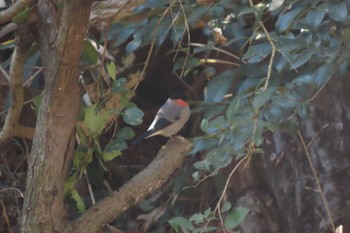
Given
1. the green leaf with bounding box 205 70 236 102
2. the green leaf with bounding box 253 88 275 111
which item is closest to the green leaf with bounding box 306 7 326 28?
the green leaf with bounding box 253 88 275 111

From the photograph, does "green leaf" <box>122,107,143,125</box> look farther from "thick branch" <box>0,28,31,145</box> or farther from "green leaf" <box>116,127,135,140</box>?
"thick branch" <box>0,28,31,145</box>

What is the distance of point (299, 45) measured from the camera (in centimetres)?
183

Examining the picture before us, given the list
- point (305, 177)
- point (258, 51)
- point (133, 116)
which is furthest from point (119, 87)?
point (305, 177)

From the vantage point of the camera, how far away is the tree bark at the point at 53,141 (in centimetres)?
169

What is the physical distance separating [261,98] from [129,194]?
0.39m

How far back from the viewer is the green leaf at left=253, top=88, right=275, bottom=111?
1728 millimetres

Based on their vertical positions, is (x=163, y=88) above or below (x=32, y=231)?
below

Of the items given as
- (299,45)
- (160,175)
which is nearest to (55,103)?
(160,175)

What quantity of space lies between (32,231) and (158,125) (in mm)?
883

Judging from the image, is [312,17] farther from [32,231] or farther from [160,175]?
[32,231]

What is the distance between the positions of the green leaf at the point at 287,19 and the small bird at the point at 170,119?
736 mm

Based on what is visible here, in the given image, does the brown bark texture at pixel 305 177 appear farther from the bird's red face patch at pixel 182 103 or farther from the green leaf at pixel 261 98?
the green leaf at pixel 261 98

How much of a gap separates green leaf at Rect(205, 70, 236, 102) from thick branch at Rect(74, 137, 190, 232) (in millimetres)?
232

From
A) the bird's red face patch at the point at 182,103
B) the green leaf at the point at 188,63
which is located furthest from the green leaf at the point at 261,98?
the bird's red face patch at the point at 182,103
